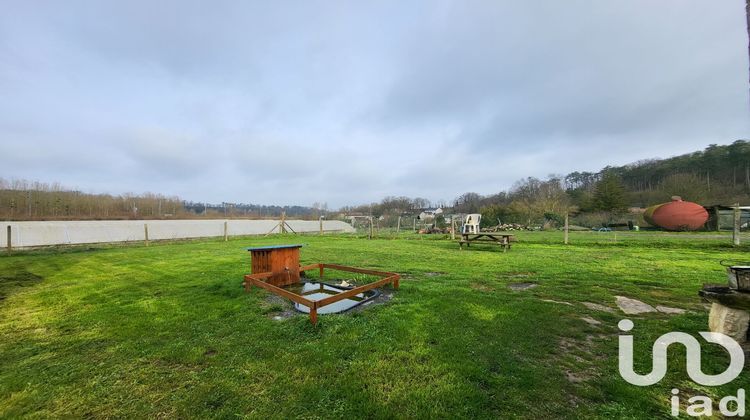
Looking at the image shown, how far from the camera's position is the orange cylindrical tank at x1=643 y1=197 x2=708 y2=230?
19625 millimetres

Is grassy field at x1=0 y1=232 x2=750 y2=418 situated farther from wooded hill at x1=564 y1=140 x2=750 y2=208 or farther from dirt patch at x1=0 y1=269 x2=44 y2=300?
wooded hill at x1=564 y1=140 x2=750 y2=208

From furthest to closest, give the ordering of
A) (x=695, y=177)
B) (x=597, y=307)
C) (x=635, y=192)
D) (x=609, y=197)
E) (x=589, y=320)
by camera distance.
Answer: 1. (x=635, y=192)
2. (x=695, y=177)
3. (x=609, y=197)
4. (x=597, y=307)
5. (x=589, y=320)

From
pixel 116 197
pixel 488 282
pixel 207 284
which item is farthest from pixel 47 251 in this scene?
pixel 116 197

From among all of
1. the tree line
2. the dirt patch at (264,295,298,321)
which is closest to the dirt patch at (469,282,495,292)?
the dirt patch at (264,295,298,321)

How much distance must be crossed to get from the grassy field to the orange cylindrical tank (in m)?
19.8

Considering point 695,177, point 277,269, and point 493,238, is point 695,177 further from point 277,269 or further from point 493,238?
point 277,269

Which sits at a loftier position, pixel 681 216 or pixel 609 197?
pixel 609 197

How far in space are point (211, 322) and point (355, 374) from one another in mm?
2703

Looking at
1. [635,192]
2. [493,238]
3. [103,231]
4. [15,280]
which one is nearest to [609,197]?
[635,192]

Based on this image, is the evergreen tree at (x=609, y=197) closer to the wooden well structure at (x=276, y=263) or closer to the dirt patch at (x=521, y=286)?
the dirt patch at (x=521, y=286)

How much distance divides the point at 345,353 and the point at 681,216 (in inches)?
1104

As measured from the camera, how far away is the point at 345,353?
309 cm

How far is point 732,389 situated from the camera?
7.59ft

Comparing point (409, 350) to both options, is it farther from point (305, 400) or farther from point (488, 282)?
point (488, 282)
